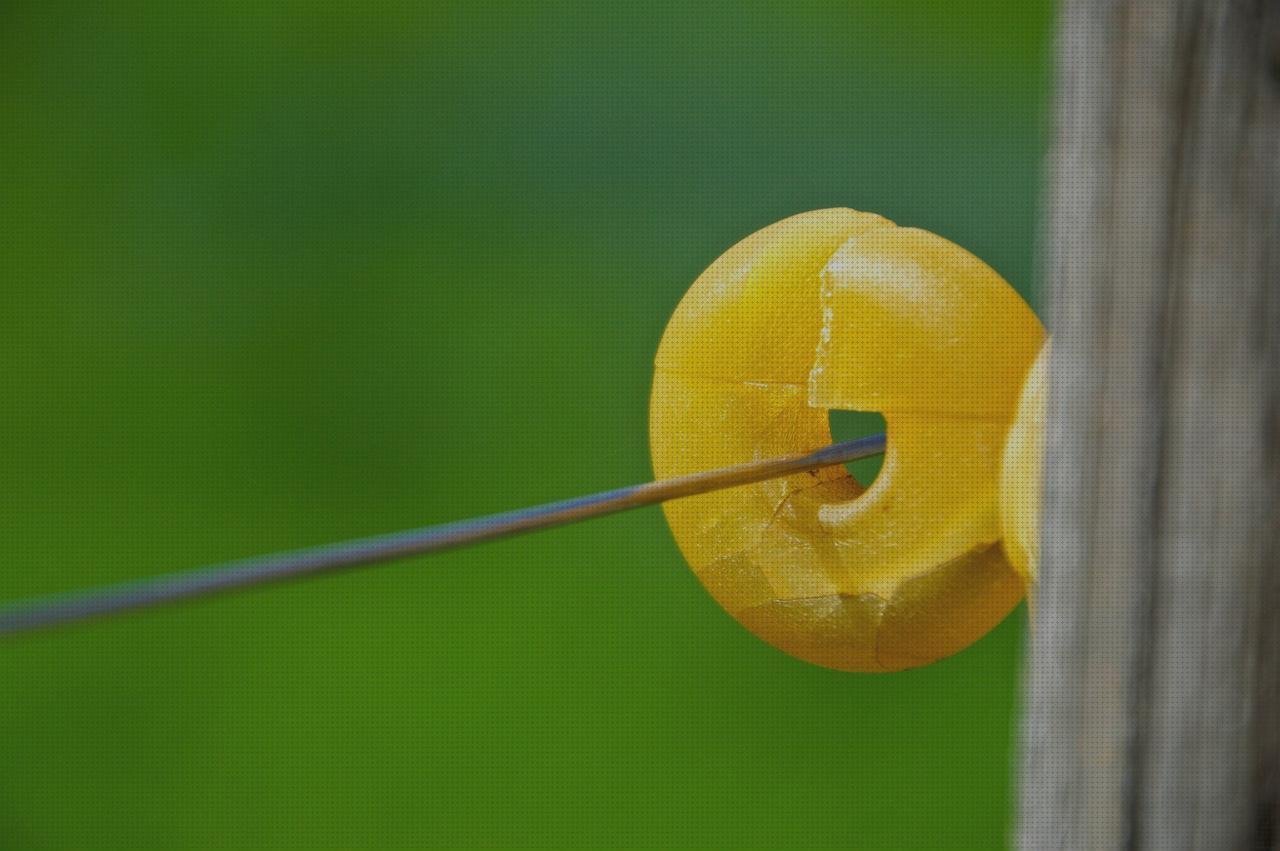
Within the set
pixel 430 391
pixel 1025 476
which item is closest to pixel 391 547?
pixel 1025 476

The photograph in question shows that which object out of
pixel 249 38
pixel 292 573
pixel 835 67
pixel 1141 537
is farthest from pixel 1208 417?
pixel 249 38

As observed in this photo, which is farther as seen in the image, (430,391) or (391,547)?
(430,391)

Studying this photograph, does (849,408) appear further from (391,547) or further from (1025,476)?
(391,547)

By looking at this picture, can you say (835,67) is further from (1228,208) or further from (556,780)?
(1228,208)

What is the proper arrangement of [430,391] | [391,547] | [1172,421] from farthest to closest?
1. [430,391]
2. [391,547]
3. [1172,421]

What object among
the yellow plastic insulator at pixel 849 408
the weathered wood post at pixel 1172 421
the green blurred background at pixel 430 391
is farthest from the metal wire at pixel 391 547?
the green blurred background at pixel 430 391

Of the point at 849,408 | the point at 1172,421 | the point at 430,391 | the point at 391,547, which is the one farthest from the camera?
the point at 430,391

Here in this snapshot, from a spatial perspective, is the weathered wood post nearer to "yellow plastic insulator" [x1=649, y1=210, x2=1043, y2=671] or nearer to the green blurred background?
"yellow plastic insulator" [x1=649, y1=210, x2=1043, y2=671]

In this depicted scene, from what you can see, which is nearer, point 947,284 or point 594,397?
point 947,284
